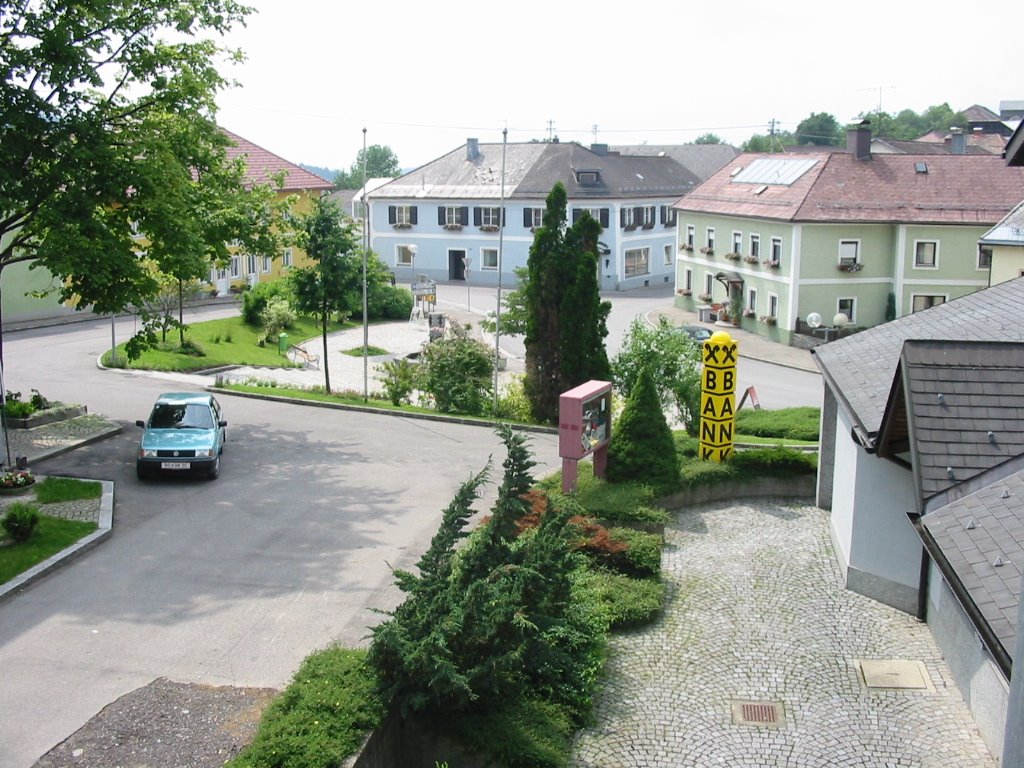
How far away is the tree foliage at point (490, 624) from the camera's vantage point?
10570 mm

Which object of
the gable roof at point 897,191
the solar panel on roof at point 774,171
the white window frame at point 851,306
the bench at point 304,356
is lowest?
the bench at point 304,356

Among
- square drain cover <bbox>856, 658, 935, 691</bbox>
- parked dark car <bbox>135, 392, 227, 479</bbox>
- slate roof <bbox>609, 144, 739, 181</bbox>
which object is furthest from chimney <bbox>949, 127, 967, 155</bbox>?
square drain cover <bbox>856, 658, 935, 691</bbox>

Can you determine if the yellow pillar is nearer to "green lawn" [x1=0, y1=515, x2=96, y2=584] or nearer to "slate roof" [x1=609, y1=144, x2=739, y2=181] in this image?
"green lawn" [x1=0, y1=515, x2=96, y2=584]

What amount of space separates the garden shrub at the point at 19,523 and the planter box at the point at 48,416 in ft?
28.5

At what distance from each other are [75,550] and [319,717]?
828cm

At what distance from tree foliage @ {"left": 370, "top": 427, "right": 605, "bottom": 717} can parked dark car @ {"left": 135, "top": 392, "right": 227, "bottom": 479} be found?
32.3ft

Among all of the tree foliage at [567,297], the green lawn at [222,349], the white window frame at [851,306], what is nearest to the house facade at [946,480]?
the tree foliage at [567,297]

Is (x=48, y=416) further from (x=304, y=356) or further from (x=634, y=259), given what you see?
(x=634, y=259)

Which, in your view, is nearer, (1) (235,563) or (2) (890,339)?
(1) (235,563)

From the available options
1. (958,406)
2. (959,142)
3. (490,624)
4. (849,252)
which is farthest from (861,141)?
(490,624)

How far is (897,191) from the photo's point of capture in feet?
161

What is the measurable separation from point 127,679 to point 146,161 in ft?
39.5

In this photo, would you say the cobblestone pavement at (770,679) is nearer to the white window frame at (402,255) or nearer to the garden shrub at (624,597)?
the garden shrub at (624,597)

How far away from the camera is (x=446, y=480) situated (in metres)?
22.3
